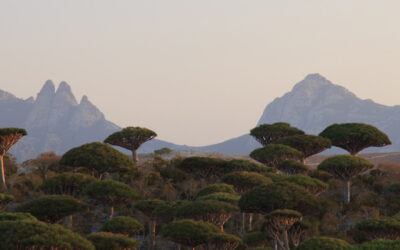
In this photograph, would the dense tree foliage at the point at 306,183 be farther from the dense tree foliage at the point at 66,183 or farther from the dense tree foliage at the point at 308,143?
the dense tree foliage at the point at 66,183

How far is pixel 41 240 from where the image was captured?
2539cm

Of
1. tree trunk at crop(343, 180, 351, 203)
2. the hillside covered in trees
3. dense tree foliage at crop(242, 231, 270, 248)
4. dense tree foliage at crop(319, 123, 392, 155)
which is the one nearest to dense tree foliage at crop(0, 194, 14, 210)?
the hillside covered in trees

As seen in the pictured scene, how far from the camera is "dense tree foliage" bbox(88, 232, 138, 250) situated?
112 feet

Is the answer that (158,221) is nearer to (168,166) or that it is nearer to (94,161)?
(94,161)

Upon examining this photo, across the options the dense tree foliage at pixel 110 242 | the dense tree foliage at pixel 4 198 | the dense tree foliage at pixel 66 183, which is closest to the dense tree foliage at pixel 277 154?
the dense tree foliage at pixel 66 183

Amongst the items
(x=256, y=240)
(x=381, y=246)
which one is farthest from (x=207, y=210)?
(x=381, y=246)

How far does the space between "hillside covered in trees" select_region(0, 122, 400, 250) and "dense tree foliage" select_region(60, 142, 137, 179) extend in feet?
0.44

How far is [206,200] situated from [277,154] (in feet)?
83.3

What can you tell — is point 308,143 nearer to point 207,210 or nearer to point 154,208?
point 154,208

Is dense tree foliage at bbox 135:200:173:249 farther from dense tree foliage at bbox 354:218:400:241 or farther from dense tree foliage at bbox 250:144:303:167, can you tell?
dense tree foliage at bbox 250:144:303:167

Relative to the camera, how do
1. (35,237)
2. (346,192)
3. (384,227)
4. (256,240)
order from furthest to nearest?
1. (346,192)
2. (256,240)
3. (384,227)
4. (35,237)

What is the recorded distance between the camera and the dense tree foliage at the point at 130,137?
238 ft

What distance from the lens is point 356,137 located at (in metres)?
70.6

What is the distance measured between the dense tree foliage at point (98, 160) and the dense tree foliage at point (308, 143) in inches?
958
